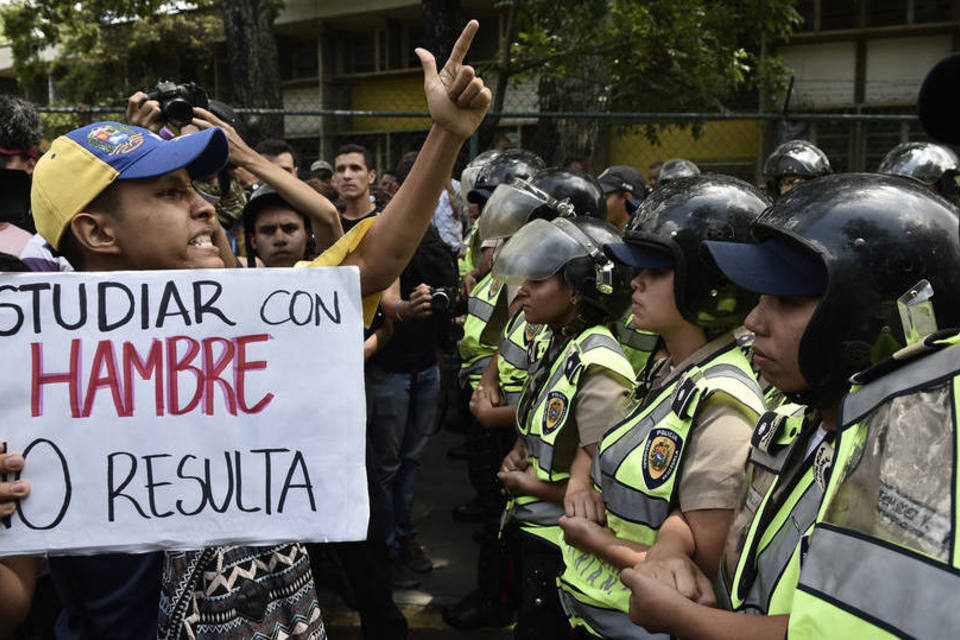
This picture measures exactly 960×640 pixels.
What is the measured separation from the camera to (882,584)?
1001 mm

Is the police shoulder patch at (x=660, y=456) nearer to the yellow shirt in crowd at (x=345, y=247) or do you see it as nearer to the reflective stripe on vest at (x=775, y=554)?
the reflective stripe on vest at (x=775, y=554)

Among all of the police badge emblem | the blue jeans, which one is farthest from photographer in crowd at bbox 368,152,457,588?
the police badge emblem

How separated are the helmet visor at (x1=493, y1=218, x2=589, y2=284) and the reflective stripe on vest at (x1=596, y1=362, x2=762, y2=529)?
1014mm

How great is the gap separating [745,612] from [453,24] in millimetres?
10062

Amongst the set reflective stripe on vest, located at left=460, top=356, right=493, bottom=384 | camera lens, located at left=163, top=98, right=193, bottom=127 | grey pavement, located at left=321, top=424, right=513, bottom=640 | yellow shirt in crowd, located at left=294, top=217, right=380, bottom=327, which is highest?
camera lens, located at left=163, top=98, right=193, bottom=127

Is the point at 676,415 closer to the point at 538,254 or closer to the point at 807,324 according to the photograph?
the point at 807,324

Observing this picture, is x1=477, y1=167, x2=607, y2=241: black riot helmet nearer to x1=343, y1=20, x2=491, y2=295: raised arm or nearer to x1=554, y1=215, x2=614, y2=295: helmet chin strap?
x1=554, y1=215, x2=614, y2=295: helmet chin strap

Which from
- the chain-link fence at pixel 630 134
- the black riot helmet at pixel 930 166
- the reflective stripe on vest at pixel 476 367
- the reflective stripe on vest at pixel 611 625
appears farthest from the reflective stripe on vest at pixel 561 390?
the chain-link fence at pixel 630 134

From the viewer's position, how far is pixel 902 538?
1.00 m

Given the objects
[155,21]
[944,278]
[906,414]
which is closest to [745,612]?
[944,278]

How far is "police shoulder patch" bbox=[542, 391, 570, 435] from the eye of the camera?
3.05 m

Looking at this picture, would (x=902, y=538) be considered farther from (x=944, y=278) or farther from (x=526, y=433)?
(x=526, y=433)

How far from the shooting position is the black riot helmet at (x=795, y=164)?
644 centimetres

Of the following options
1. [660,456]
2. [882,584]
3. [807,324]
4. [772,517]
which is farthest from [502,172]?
[882,584]
